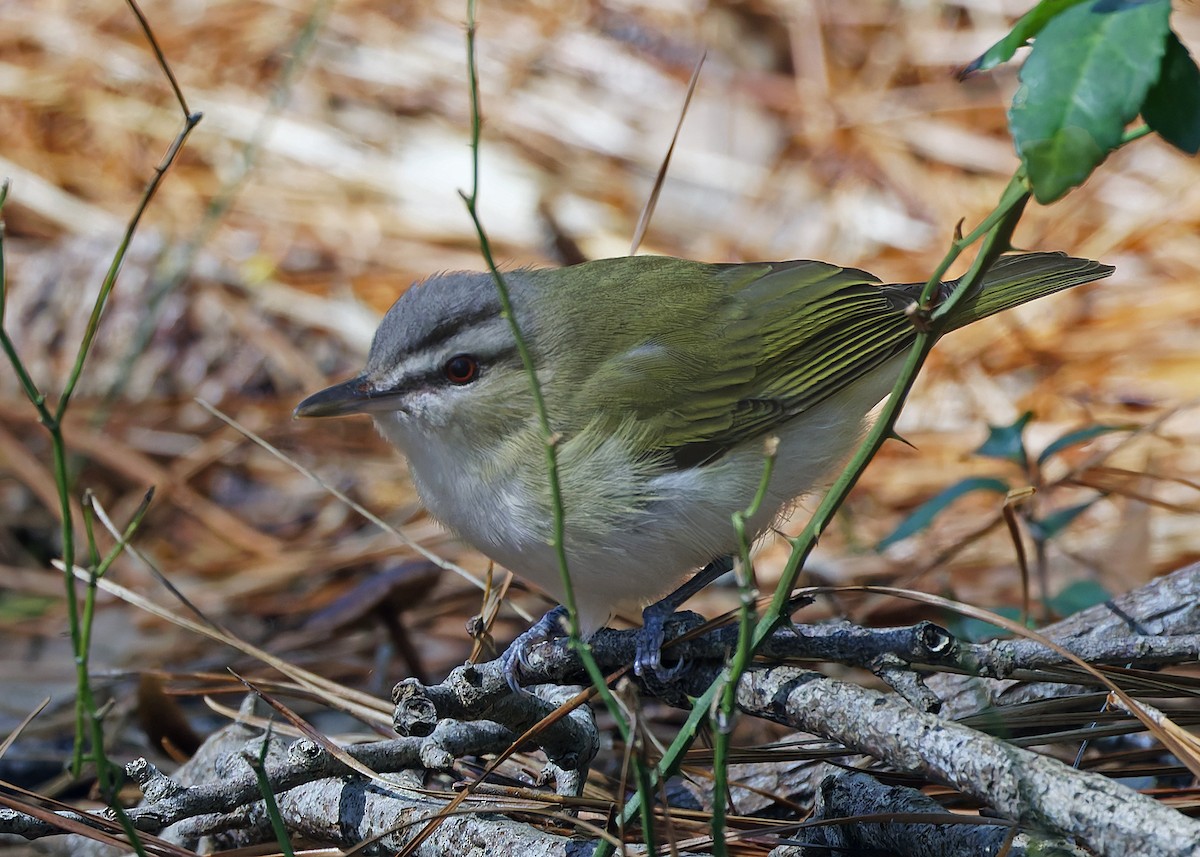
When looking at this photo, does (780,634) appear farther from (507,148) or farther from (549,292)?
(507,148)

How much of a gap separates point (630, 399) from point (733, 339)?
444mm

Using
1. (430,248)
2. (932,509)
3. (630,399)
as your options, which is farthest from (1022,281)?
(430,248)

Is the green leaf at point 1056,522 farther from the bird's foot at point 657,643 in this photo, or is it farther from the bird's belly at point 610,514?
the bird's foot at point 657,643

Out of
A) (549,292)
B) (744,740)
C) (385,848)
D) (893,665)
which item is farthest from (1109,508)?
(385,848)

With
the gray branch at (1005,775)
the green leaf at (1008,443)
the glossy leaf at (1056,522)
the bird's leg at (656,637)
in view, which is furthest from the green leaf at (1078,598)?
the gray branch at (1005,775)

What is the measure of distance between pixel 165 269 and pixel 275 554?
179 cm

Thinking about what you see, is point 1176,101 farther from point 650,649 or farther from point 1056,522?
point 1056,522

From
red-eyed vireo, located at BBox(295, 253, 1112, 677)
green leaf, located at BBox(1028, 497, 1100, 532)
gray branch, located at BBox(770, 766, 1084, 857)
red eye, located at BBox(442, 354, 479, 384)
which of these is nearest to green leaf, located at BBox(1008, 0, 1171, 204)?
gray branch, located at BBox(770, 766, 1084, 857)

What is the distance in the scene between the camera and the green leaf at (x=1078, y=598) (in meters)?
3.27

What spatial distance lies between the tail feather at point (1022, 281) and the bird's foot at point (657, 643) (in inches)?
49.0

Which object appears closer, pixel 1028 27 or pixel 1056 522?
pixel 1028 27

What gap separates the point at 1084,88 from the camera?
1513 millimetres

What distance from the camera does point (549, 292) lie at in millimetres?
3389

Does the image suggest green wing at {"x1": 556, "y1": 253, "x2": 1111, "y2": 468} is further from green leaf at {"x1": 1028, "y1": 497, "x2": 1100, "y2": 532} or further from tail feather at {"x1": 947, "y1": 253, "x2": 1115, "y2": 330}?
green leaf at {"x1": 1028, "y1": 497, "x2": 1100, "y2": 532}
